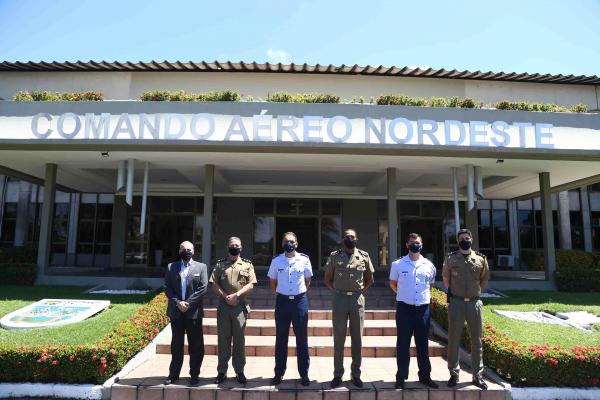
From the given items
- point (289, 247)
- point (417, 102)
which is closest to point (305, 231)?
point (417, 102)

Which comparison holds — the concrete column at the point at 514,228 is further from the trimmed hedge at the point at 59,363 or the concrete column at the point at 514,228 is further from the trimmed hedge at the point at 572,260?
the trimmed hedge at the point at 59,363

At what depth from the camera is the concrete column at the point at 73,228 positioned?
17.2m

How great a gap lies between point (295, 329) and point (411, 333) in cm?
139

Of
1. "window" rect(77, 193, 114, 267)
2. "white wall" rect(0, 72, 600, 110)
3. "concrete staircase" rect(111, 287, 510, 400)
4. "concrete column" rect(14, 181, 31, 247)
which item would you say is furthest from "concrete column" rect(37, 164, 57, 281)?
"concrete column" rect(14, 181, 31, 247)

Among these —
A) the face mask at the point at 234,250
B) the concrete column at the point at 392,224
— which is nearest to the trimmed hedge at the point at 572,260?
the concrete column at the point at 392,224

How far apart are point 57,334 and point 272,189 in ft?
29.2

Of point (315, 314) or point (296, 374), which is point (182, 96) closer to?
point (315, 314)

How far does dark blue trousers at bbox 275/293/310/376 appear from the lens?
4820 millimetres

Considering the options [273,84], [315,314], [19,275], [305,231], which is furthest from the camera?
[305,231]

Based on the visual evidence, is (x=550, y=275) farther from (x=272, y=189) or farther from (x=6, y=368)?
(x=6, y=368)

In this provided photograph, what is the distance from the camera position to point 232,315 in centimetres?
493

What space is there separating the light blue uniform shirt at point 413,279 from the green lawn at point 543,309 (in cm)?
218

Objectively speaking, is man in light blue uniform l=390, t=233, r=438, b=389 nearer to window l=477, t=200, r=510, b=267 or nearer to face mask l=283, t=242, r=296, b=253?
face mask l=283, t=242, r=296, b=253

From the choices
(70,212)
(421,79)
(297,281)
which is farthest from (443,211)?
(70,212)
